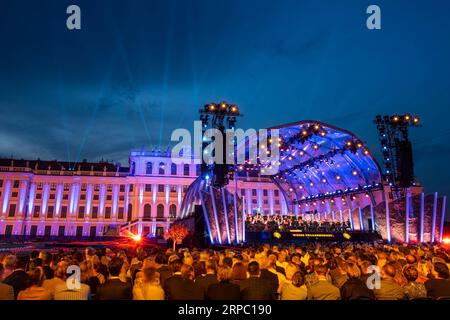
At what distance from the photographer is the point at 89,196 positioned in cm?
7069

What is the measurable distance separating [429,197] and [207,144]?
2117 cm

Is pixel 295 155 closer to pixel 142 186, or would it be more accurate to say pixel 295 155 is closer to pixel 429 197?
pixel 429 197

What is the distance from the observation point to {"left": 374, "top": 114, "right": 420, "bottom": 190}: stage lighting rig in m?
30.7

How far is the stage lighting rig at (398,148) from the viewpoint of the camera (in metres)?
30.7

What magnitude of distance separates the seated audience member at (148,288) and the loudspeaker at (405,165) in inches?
1222

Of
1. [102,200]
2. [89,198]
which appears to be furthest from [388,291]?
[89,198]

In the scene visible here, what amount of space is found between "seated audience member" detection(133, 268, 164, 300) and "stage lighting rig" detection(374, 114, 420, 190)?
31.0 metres

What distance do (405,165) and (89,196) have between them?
61.8 meters

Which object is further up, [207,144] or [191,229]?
[207,144]

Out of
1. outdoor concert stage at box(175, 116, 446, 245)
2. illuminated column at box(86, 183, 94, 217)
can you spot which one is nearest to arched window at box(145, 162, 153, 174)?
illuminated column at box(86, 183, 94, 217)

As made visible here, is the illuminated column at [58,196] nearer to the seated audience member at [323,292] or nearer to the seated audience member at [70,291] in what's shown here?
the seated audience member at [70,291]

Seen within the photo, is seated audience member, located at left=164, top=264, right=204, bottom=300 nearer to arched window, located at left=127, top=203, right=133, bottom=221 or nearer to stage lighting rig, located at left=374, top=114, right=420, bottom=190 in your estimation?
stage lighting rig, located at left=374, top=114, right=420, bottom=190

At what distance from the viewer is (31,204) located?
6869cm
